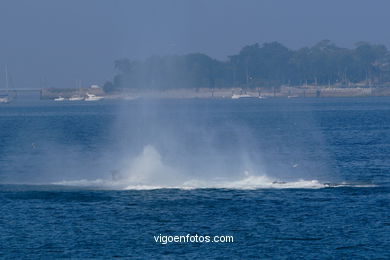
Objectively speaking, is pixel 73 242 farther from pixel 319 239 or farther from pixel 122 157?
pixel 122 157

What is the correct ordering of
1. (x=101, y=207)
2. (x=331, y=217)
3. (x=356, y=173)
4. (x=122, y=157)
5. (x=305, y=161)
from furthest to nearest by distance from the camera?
1. (x=122, y=157)
2. (x=305, y=161)
3. (x=356, y=173)
4. (x=101, y=207)
5. (x=331, y=217)

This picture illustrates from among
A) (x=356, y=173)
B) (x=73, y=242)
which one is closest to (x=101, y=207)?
(x=73, y=242)

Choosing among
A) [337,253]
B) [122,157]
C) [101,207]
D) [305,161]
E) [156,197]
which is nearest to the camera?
[337,253]

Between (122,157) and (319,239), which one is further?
(122,157)

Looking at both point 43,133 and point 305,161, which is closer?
point 305,161

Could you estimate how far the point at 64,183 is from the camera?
235 ft

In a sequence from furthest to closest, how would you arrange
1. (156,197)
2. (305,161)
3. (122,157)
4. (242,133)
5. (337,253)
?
(242,133) → (122,157) → (305,161) → (156,197) → (337,253)

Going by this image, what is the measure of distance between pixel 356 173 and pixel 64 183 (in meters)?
A: 24.8

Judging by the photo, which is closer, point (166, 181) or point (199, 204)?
point (199, 204)

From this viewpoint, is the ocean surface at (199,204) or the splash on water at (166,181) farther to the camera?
the splash on water at (166,181)

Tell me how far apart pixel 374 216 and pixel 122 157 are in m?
49.9

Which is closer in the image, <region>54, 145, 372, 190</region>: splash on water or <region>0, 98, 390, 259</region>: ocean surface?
<region>0, 98, 390, 259</region>: ocean surface

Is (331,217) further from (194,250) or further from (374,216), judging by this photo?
(194,250)

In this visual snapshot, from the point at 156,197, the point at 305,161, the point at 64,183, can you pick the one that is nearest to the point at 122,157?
the point at 305,161
